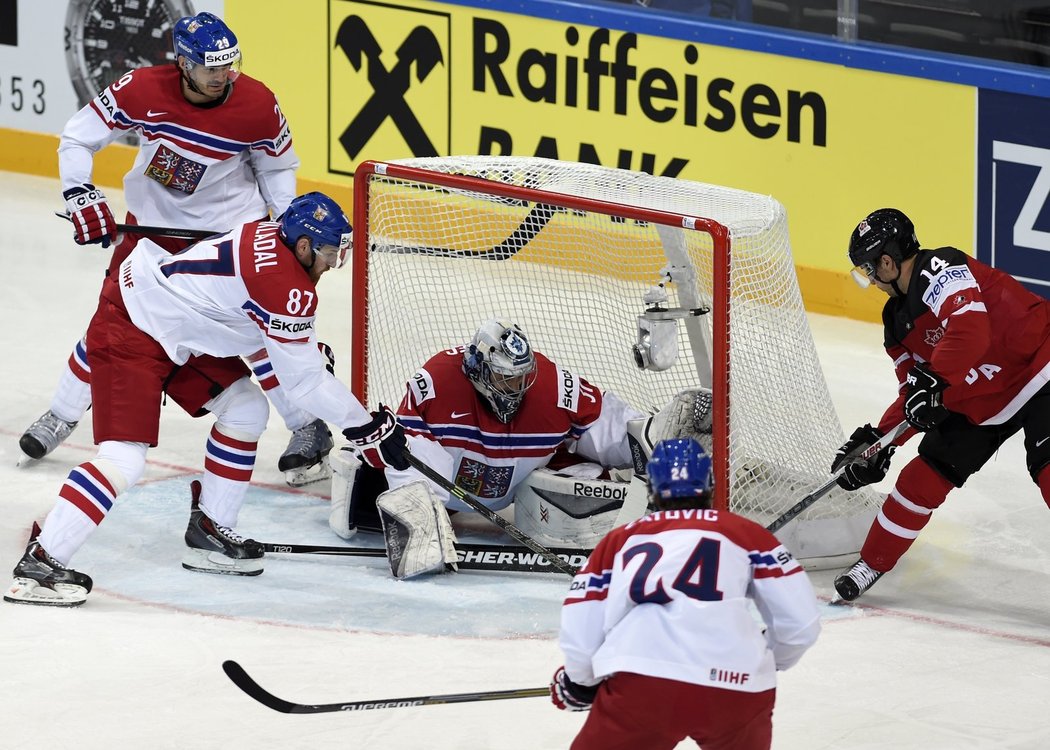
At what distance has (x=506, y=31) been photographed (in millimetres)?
7512

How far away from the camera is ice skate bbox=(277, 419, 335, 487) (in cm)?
561

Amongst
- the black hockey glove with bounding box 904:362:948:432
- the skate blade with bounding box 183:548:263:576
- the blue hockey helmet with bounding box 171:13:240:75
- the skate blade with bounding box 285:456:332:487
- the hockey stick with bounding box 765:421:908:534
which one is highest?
the blue hockey helmet with bounding box 171:13:240:75

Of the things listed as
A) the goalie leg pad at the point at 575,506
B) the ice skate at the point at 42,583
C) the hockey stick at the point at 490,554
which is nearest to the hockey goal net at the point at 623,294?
the goalie leg pad at the point at 575,506

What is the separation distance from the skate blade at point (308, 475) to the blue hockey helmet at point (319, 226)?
3.99ft

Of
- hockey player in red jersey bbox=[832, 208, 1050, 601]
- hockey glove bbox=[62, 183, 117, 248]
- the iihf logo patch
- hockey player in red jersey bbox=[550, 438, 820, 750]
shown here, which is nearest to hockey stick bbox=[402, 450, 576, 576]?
hockey player in red jersey bbox=[832, 208, 1050, 601]

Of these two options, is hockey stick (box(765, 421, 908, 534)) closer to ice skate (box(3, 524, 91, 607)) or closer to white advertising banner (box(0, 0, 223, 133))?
ice skate (box(3, 524, 91, 607))

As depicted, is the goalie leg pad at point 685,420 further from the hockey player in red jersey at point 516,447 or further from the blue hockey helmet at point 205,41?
the blue hockey helmet at point 205,41

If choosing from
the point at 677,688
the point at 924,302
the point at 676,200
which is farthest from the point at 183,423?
the point at 677,688

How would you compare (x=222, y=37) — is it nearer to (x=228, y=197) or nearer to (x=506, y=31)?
(x=228, y=197)

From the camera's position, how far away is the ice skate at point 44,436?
561 centimetres

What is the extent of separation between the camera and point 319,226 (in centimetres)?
446

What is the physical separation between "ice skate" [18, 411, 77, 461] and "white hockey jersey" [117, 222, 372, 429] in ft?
3.56

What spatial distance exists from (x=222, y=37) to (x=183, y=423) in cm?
146

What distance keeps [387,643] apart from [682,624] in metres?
1.55
